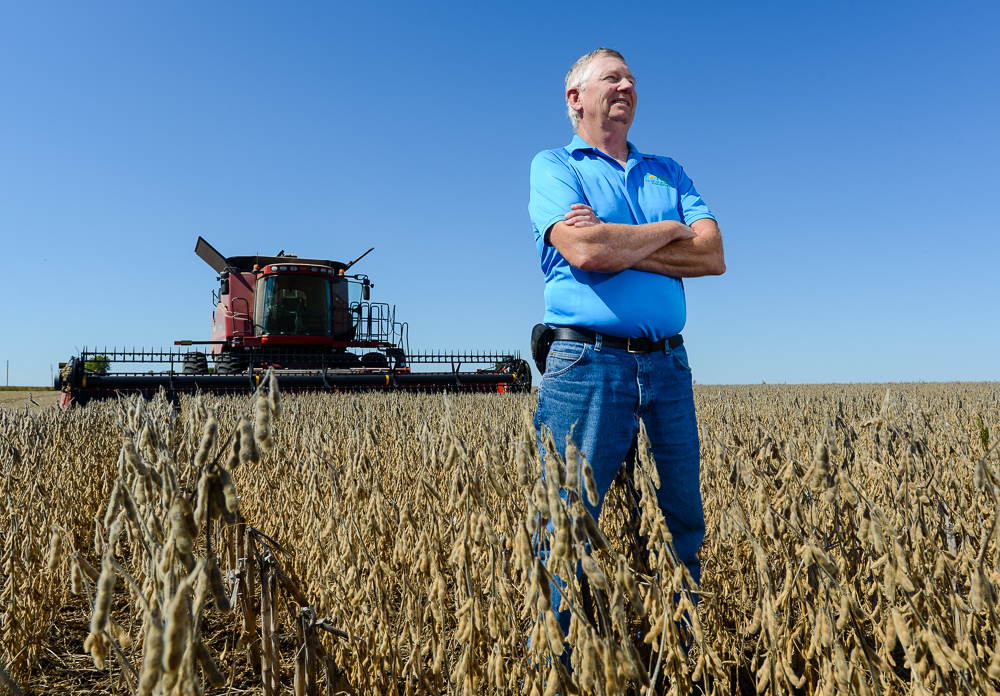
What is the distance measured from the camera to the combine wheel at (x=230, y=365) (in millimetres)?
10469

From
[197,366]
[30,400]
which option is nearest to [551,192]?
[30,400]

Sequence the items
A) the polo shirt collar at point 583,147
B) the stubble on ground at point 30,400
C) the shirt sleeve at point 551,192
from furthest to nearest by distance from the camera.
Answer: the stubble on ground at point 30,400 → the polo shirt collar at point 583,147 → the shirt sleeve at point 551,192

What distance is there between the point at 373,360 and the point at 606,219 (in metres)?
10.3

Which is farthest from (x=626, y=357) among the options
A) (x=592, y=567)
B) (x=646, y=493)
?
(x=592, y=567)

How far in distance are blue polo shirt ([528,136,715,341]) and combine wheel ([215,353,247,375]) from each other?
31.8 ft

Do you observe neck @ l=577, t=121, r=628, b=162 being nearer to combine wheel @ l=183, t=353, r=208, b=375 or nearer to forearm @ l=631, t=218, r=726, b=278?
forearm @ l=631, t=218, r=726, b=278

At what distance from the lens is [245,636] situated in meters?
1.91

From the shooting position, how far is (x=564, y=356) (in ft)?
5.85

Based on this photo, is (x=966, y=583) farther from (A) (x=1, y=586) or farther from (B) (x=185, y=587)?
(A) (x=1, y=586)

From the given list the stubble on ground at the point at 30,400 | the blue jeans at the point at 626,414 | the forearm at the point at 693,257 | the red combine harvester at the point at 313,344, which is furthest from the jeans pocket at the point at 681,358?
the red combine harvester at the point at 313,344

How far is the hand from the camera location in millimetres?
1746

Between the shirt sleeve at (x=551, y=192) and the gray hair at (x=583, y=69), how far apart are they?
0.25 m

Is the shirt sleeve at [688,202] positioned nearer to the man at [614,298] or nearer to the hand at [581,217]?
the man at [614,298]

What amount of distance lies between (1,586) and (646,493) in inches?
83.9
